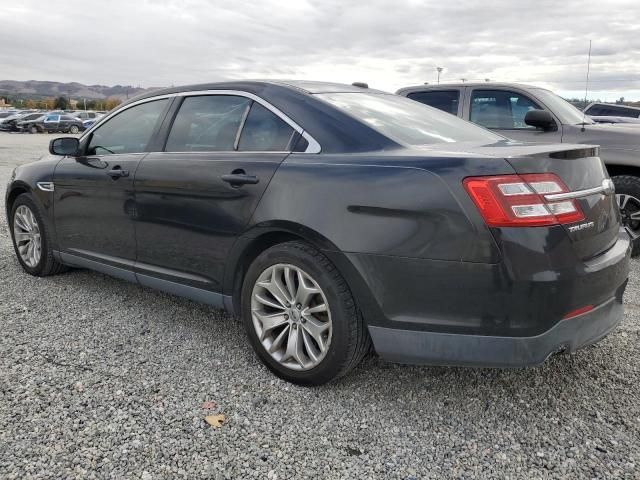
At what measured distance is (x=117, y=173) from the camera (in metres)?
3.72

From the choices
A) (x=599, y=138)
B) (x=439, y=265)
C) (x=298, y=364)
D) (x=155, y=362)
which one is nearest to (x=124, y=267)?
(x=155, y=362)

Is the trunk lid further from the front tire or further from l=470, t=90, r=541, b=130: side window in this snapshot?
l=470, t=90, r=541, b=130: side window

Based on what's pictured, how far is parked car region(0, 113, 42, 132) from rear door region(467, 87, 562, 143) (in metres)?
38.1

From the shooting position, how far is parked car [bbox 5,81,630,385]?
2307 millimetres

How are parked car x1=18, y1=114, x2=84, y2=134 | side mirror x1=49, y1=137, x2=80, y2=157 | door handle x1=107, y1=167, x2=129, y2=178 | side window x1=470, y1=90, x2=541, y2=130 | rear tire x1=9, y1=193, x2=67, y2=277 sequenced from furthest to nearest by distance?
parked car x1=18, y1=114, x2=84, y2=134, side window x1=470, y1=90, x2=541, y2=130, rear tire x1=9, y1=193, x2=67, y2=277, side mirror x1=49, y1=137, x2=80, y2=157, door handle x1=107, y1=167, x2=129, y2=178

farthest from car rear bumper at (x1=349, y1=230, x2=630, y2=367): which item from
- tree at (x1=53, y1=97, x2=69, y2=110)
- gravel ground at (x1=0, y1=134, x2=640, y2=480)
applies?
tree at (x1=53, y1=97, x2=69, y2=110)

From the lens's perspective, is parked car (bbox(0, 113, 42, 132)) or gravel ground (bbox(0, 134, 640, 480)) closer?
gravel ground (bbox(0, 134, 640, 480))

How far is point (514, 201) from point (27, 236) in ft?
13.5

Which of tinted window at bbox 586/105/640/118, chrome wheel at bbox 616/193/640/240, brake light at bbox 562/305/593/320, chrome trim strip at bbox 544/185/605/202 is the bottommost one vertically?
chrome wheel at bbox 616/193/640/240

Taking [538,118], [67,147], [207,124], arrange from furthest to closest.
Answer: [538,118]
[67,147]
[207,124]

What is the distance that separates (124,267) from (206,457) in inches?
72.6

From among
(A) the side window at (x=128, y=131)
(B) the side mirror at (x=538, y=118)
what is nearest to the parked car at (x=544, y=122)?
(B) the side mirror at (x=538, y=118)

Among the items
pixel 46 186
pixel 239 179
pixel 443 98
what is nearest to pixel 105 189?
pixel 46 186

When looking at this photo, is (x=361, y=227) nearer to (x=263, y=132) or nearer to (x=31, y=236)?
(x=263, y=132)
